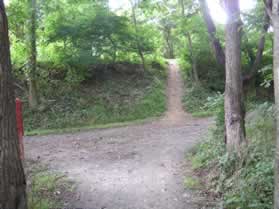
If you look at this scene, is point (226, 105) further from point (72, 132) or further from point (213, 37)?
point (72, 132)

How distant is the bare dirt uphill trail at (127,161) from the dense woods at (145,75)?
25.1 inches

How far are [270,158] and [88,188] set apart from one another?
2935 mm

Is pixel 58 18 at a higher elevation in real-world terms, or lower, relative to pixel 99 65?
higher

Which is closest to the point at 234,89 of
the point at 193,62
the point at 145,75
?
the point at 145,75

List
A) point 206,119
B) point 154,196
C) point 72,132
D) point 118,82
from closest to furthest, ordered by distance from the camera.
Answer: point 154,196 → point 72,132 → point 206,119 → point 118,82

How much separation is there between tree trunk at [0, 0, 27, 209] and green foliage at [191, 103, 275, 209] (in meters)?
2.63

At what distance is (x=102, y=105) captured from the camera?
13125 millimetres

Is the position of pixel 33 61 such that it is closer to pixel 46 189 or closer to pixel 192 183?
pixel 46 189

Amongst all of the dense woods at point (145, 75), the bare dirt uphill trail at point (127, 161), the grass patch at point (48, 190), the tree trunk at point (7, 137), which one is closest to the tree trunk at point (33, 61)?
the dense woods at point (145, 75)

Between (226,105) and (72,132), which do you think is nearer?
(226,105)

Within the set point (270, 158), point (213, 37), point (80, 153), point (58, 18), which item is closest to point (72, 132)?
point (80, 153)

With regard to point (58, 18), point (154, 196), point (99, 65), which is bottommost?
point (154, 196)

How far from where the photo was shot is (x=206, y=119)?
39.3ft

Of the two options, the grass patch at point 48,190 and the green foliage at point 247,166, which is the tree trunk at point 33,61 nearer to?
the grass patch at point 48,190
